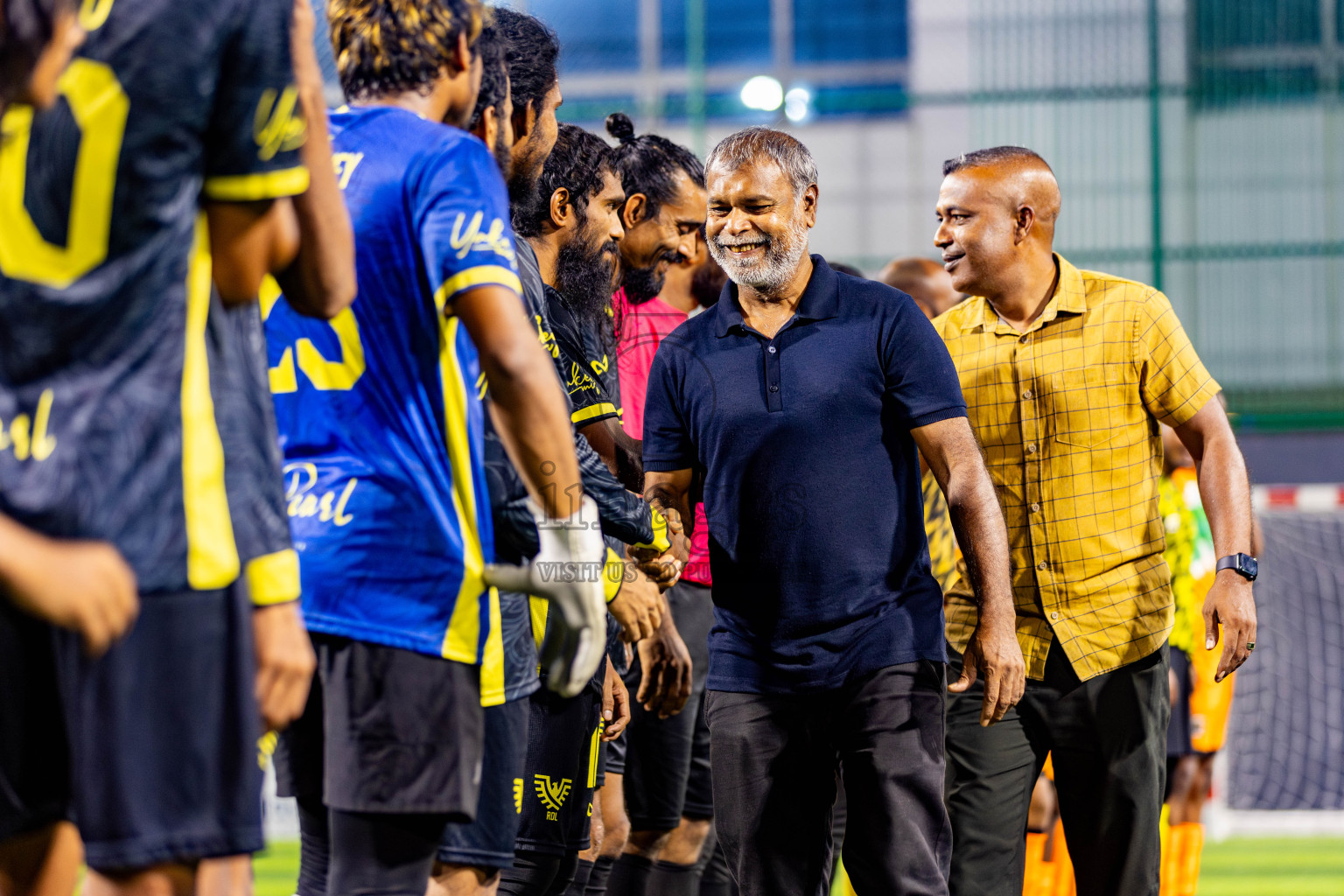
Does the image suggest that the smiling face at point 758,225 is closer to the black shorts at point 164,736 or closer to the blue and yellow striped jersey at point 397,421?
the blue and yellow striped jersey at point 397,421

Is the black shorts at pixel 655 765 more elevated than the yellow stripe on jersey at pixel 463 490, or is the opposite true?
the yellow stripe on jersey at pixel 463 490

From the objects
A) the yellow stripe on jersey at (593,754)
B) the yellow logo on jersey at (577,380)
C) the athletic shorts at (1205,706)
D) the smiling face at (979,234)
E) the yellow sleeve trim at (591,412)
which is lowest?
the athletic shorts at (1205,706)

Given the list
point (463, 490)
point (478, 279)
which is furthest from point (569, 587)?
point (478, 279)

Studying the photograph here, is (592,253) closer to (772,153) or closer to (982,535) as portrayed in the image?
(772,153)

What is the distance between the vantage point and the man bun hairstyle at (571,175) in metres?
4.15

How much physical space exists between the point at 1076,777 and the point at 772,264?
167 centimetres

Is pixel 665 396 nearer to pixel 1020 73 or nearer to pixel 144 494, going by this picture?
pixel 144 494

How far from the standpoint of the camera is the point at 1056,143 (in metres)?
12.2

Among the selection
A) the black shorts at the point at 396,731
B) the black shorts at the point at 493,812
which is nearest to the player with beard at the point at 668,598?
the black shorts at the point at 493,812

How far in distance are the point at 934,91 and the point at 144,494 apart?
11.8m

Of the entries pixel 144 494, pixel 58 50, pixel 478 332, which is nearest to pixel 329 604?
pixel 478 332

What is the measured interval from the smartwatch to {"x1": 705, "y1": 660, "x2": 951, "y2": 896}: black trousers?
0.99 meters

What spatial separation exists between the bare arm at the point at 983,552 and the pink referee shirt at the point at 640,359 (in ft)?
4.40

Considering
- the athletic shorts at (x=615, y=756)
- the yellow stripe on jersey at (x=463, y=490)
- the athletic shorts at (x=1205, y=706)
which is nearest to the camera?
the yellow stripe on jersey at (x=463, y=490)
